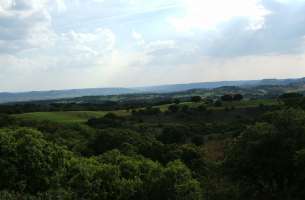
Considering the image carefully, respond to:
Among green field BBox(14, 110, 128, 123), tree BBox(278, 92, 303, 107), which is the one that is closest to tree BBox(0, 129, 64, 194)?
tree BBox(278, 92, 303, 107)

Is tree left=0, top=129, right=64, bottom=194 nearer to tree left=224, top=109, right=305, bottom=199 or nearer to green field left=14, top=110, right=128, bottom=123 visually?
tree left=224, top=109, right=305, bottom=199

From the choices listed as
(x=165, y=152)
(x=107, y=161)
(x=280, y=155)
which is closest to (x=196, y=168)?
(x=165, y=152)

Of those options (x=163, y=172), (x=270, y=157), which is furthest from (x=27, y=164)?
(x=270, y=157)

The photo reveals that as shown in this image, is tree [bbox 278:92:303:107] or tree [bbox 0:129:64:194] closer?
tree [bbox 0:129:64:194]

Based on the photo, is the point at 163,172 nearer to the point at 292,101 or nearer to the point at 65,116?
the point at 292,101

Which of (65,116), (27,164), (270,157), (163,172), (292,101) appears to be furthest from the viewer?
(65,116)

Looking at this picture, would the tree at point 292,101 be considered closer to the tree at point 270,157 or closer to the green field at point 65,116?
the green field at point 65,116

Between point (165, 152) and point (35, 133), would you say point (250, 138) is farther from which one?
point (165, 152)

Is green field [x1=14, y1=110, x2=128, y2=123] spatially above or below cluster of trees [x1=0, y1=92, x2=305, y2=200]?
below

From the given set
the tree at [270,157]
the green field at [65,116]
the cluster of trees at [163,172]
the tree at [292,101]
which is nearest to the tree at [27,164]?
the cluster of trees at [163,172]

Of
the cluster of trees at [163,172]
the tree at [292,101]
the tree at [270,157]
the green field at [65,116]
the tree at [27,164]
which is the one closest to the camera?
the cluster of trees at [163,172]

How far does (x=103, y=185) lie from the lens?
94.3 feet

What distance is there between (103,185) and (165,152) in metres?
24.9

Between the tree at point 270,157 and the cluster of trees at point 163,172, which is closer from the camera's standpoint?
the cluster of trees at point 163,172
